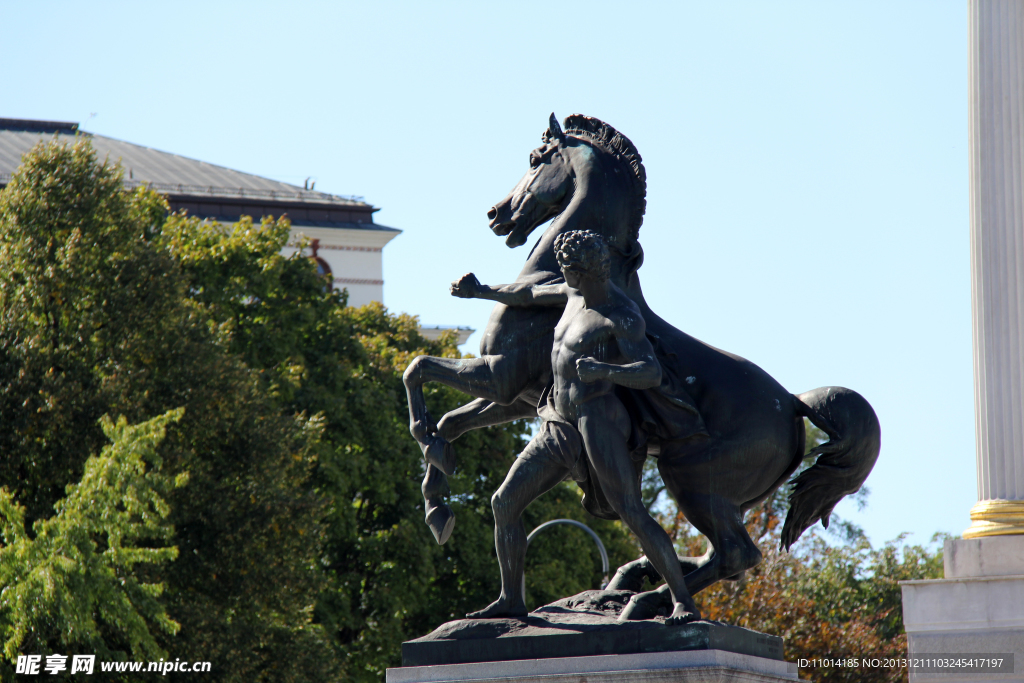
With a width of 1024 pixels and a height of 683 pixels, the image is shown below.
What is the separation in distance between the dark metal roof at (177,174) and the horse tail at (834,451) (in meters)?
40.8

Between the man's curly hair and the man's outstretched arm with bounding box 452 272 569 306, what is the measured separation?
1.39 ft

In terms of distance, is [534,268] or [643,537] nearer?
[643,537]

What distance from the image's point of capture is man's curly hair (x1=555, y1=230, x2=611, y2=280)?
7.05m

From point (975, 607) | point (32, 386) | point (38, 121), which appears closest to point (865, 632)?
point (975, 607)

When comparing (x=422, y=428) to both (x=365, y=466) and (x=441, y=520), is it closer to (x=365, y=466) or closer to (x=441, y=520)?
(x=441, y=520)

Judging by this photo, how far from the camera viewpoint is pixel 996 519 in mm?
14812

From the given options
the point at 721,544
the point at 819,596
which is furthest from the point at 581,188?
the point at 819,596

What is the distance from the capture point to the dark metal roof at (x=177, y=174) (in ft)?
155

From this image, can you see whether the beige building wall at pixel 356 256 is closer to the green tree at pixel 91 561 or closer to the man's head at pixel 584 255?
the green tree at pixel 91 561

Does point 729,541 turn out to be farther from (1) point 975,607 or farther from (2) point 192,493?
(2) point 192,493

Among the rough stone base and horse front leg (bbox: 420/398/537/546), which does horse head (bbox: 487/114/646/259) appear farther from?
the rough stone base

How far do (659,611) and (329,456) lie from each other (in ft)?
69.5

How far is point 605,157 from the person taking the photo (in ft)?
26.1

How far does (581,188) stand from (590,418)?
148 cm
